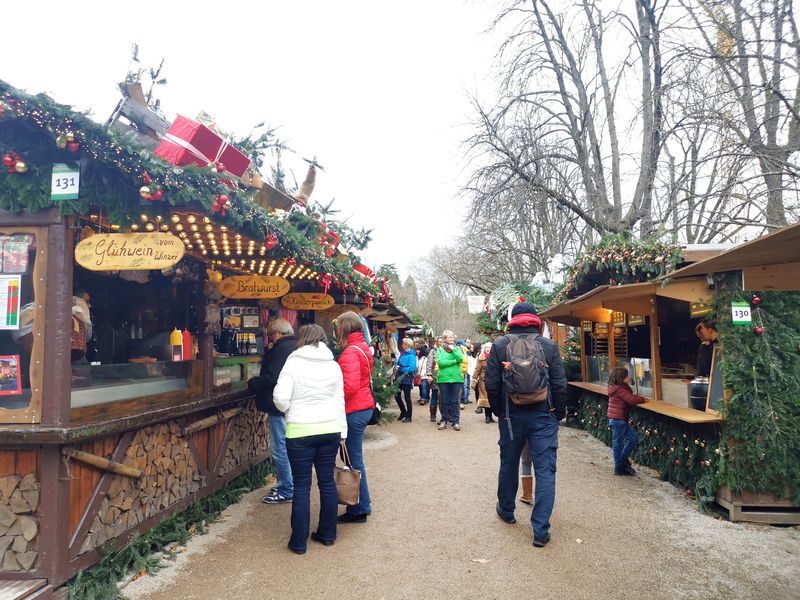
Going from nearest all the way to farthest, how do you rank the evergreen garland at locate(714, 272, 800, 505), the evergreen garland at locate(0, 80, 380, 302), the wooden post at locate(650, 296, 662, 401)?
the evergreen garland at locate(0, 80, 380, 302) → the evergreen garland at locate(714, 272, 800, 505) → the wooden post at locate(650, 296, 662, 401)

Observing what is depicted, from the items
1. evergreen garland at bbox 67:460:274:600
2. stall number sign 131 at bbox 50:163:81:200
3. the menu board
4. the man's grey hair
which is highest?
stall number sign 131 at bbox 50:163:81:200

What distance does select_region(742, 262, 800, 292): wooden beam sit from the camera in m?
3.70

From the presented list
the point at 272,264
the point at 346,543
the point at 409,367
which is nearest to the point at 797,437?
the point at 346,543

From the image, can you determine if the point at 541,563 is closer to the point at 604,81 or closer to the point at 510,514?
the point at 510,514

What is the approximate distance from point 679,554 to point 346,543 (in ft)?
8.89

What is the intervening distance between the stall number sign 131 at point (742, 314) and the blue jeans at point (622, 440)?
202 centimetres

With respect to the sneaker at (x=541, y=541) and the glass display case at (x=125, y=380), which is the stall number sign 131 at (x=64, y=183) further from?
the sneaker at (x=541, y=541)

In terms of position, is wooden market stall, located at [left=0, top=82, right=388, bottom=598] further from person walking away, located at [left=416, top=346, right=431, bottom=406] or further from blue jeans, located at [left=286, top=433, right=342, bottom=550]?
person walking away, located at [left=416, top=346, right=431, bottom=406]

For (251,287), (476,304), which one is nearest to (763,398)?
(251,287)

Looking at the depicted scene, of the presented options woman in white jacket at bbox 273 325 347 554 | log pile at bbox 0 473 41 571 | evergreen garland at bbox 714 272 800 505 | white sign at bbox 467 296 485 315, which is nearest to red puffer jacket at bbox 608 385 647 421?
evergreen garland at bbox 714 272 800 505

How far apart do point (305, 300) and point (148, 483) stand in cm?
414

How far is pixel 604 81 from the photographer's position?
46.2 ft

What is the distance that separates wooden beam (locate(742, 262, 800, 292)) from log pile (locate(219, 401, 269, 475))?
5224mm

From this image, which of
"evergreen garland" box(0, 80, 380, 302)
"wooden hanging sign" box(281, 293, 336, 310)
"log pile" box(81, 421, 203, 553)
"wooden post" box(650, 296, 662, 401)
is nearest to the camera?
"evergreen garland" box(0, 80, 380, 302)
